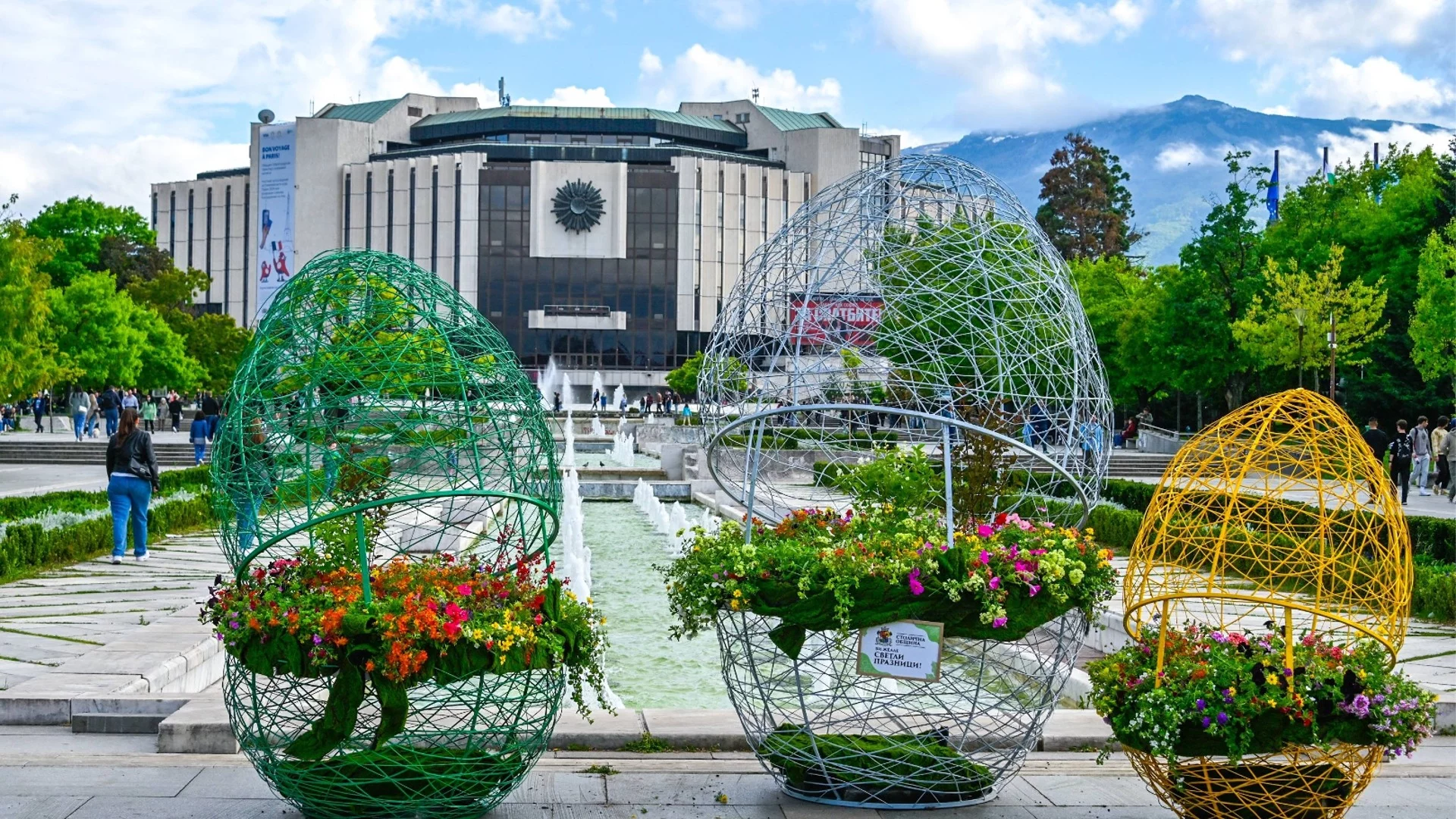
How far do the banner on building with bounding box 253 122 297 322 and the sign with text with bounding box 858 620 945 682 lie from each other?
8191 centimetres

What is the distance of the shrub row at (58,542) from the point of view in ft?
44.7

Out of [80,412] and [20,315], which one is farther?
[80,412]

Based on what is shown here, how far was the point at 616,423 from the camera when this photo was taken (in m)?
54.0

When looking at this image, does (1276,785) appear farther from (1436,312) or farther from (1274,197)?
(1274,197)

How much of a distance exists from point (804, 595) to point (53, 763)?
389 centimetres

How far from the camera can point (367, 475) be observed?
5.92 metres

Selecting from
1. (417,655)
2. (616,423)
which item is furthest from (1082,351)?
(616,423)

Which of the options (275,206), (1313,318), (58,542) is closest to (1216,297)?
(1313,318)

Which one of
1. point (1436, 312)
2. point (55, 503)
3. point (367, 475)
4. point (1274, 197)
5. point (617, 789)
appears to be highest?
point (1274, 197)

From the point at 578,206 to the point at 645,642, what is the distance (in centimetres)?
7090

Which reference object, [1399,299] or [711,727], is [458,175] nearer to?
[1399,299]

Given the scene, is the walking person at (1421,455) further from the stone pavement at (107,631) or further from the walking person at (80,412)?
the walking person at (80,412)

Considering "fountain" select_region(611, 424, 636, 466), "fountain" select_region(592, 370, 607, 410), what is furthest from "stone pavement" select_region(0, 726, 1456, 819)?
"fountain" select_region(592, 370, 607, 410)

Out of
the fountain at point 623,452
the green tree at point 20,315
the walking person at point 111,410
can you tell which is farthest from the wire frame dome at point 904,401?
the walking person at point 111,410
